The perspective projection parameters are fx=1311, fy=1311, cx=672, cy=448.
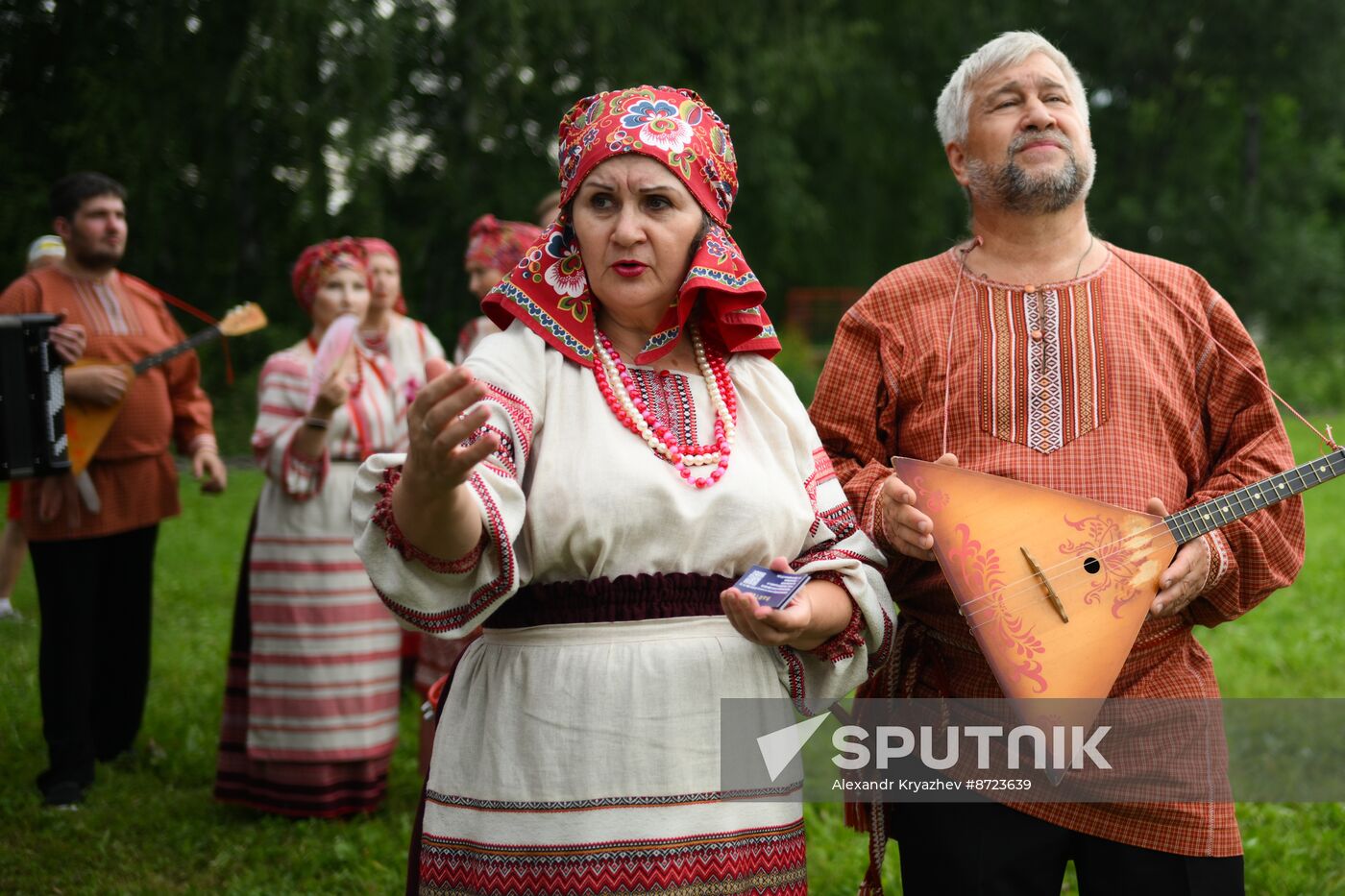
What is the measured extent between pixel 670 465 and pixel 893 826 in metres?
1.01

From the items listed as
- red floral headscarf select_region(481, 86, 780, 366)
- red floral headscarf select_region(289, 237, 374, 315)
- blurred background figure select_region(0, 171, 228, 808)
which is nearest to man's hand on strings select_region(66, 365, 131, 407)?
blurred background figure select_region(0, 171, 228, 808)

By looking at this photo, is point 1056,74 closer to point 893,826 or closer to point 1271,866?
point 893,826

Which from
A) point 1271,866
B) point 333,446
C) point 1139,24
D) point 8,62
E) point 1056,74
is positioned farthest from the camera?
point 1139,24

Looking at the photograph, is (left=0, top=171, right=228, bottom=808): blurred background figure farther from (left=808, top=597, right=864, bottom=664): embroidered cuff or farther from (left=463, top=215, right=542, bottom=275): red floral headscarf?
(left=808, top=597, right=864, bottom=664): embroidered cuff

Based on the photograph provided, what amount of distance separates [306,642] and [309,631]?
0.04 meters

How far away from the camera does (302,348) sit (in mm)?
5125

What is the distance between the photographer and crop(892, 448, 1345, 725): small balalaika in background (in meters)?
2.29

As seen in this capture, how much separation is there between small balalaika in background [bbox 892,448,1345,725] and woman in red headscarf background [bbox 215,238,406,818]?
2977mm

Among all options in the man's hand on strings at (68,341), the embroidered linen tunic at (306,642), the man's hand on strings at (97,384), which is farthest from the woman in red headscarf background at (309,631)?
the man's hand on strings at (68,341)

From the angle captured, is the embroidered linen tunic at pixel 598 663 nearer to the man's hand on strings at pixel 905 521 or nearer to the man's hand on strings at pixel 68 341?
the man's hand on strings at pixel 905 521

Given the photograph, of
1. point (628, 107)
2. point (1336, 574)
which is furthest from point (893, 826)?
point (1336, 574)

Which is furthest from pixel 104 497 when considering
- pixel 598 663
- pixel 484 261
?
pixel 598 663

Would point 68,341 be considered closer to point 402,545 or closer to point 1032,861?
point 402,545

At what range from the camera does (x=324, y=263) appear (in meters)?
5.15
